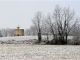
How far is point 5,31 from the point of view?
379 feet

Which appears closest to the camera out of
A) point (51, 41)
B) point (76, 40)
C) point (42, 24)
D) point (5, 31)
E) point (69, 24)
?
point (76, 40)

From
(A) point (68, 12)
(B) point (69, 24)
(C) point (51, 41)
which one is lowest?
(C) point (51, 41)

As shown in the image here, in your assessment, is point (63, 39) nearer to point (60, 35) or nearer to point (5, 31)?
point (60, 35)

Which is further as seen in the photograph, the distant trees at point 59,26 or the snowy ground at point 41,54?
the distant trees at point 59,26

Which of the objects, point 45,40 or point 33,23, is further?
point 33,23

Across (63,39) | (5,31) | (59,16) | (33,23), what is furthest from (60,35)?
(5,31)

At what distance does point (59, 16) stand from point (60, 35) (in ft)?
16.9

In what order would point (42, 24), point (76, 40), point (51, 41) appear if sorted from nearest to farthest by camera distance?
1. point (76, 40)
2. point (51, 41)
3. point (42, 24)

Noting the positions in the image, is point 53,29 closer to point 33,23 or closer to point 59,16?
point 59,16

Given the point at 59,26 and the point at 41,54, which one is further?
the point at 59,26

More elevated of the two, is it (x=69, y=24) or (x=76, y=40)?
(x=69, y=24)

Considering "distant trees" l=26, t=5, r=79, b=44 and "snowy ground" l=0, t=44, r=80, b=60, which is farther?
"distant trees" l=26, t=5, r=79, b=44

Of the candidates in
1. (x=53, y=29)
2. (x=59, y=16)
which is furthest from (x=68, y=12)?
(x=53, y=29)

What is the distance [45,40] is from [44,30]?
7.25 meters
